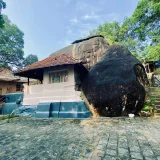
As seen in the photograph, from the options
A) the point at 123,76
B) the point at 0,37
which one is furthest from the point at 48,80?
the point at 0,37

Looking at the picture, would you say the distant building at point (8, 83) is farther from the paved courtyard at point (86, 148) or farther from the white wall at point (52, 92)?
the paved courtyard at point (86, 148)

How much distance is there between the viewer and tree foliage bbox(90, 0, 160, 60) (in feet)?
47.0

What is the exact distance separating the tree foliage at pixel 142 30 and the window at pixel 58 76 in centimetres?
802

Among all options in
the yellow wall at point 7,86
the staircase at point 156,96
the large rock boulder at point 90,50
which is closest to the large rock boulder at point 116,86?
the staircase at point 156,96

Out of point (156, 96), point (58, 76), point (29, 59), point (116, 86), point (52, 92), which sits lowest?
point (156, 96)

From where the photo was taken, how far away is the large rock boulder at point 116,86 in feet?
27.1

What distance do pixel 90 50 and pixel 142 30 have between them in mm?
7401

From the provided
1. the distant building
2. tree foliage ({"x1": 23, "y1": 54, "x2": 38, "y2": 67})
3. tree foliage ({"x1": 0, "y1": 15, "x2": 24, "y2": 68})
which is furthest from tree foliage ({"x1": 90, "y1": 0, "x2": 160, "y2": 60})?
the distant building

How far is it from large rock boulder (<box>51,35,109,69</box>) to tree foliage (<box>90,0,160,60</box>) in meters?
4.81

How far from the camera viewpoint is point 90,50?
17031 millimetres

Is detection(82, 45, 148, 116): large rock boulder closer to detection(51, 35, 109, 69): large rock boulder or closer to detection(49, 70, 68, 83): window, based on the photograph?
detection(49, 70, 68, 83): window

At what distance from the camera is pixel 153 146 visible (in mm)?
3633

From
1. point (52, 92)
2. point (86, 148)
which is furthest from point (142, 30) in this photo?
point (86, 148)

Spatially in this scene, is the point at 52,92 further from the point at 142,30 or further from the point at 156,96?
the point at 142,30
